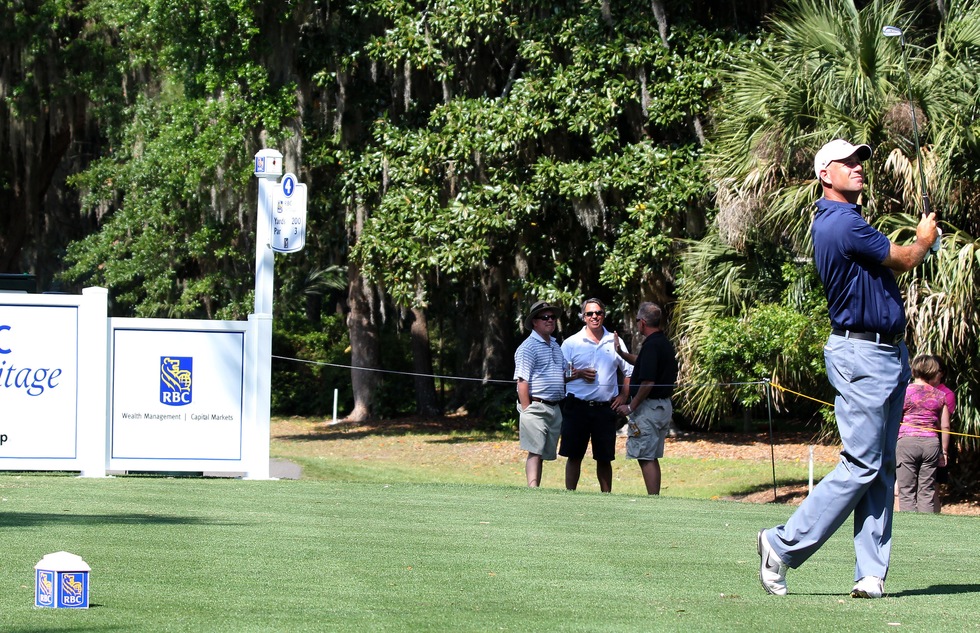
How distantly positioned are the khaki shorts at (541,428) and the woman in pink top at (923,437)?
3029mm

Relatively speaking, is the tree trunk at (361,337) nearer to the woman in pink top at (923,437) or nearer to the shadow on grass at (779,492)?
the shadow on grass at (779,492)

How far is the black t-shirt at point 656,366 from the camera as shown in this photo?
1143cm

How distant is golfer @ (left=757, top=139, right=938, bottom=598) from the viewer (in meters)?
5.47

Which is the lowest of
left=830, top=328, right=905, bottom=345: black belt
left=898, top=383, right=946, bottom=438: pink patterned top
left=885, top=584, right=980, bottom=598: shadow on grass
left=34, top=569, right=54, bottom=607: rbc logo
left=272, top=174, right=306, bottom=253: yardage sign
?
left=885, top=584, right=980, bottom=598: shadow on grass

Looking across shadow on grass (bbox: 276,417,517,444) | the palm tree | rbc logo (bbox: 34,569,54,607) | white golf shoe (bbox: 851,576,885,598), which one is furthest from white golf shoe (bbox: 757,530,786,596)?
shadow on grass (bbox: 276,417,517,444)

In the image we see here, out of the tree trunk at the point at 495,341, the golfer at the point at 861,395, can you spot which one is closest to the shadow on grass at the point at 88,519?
the golfer at the point at 861,395

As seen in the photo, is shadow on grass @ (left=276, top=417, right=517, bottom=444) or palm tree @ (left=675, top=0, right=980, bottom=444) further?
shadow on grass @ (left=276, top=417, right=517, bottom=444)

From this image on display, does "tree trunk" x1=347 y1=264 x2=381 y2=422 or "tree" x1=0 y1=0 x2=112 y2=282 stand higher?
"tree" x1=0 y1=0 x2=112 y2=282

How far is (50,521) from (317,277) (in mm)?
23512

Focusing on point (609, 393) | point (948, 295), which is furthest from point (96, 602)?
point (948, 295)

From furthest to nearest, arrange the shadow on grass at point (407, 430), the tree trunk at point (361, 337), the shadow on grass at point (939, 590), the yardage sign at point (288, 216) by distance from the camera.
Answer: the tree trunk at point (361, 337), the shadow on grass at point (407, 430), the yardage sign at point (288, 216), the shadow on grass at point (939, 590)

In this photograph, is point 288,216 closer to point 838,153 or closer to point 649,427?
point 649,427

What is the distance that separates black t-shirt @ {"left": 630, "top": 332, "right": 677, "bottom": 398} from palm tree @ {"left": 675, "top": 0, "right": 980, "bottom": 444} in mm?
3379

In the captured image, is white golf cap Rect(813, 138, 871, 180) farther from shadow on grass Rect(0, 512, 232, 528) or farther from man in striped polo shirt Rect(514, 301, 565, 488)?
man in striped polo shirt Rect(514, 301, 565, 488)
